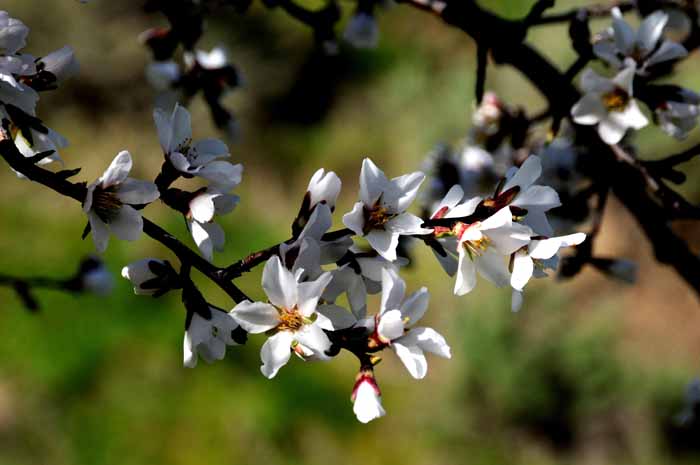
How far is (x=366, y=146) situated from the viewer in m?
5.32

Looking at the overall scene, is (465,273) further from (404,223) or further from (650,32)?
(650,32)

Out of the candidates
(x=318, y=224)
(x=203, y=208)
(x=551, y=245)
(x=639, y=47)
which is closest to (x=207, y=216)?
(x=203, y=208)

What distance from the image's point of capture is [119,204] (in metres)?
0.84

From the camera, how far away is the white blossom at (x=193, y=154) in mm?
853

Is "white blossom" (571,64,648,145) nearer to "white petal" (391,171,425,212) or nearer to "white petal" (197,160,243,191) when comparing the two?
"white petal" (391,171,425,212)

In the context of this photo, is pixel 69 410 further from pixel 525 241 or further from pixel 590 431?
pixel 525 241

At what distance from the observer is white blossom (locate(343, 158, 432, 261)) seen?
85 centimetres

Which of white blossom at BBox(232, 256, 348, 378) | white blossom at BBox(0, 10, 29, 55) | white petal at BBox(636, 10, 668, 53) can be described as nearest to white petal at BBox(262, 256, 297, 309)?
white blossom at BBox(232, 256, 348, 378)

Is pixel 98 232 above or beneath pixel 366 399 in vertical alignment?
above

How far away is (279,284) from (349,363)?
3.50 meters

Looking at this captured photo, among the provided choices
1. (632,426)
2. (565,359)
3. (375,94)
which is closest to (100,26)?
(375,94)

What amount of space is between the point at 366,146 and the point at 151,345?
1904 millimetres

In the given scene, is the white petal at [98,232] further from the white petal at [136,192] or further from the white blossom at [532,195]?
the white blossom at [532,195]

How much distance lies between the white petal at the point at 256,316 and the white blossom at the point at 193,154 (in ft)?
0.40
